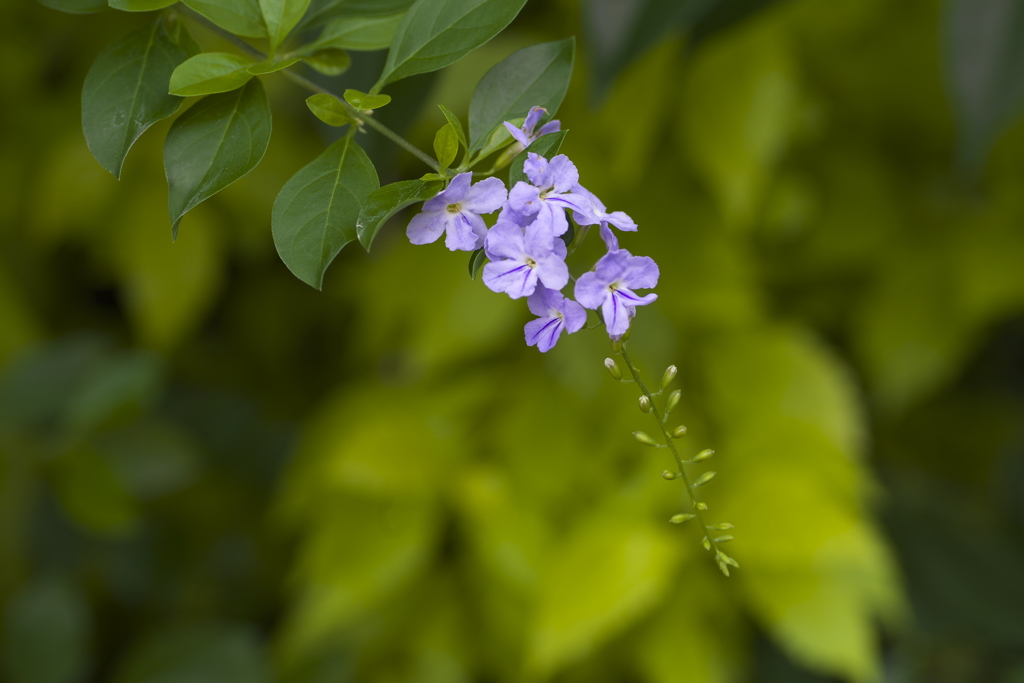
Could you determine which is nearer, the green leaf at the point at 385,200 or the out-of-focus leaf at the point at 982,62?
the green leaf at the point at 385,200

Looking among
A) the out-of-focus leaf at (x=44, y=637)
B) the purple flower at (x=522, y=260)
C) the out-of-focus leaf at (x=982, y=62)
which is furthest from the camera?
the out-of-focus leaf at (x=44, y=637)

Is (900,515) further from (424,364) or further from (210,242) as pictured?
(210,242)

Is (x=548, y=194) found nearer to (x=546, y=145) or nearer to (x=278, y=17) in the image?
(x=546, y=145)

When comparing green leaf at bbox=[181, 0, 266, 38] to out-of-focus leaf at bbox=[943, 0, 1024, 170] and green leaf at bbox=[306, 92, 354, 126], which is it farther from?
out-of-focus leaf at bbox=[943, 0, 1024, 170]

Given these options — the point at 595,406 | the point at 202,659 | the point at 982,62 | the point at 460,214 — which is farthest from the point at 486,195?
the point at 202,659

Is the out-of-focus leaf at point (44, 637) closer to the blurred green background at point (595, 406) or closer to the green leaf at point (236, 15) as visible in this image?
the blurred green background at point (595, 406)

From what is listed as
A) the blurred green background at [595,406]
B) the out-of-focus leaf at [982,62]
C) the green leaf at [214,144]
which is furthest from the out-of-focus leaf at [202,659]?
the out-of-focus leaf at [982,62]
